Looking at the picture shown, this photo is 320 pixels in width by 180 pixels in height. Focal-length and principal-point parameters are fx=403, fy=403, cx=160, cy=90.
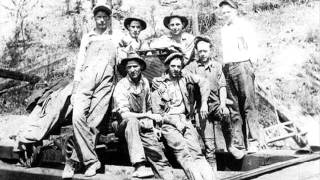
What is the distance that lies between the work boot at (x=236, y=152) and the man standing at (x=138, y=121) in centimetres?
138

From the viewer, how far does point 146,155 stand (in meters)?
4.32

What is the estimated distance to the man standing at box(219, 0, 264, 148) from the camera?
554 centimetres

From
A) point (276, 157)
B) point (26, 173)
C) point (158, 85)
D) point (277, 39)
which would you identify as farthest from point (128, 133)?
point (277, 39)

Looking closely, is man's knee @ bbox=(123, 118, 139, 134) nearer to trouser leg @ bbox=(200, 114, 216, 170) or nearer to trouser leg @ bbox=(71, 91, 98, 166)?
trouser leg @ bbox=(71, 91, 98, 166)

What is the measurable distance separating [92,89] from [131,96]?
1.76ft

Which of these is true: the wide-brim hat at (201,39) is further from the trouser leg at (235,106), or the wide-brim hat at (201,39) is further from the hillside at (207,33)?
the hillside at (207,33)

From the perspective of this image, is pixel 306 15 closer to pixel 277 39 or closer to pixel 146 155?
A: pixel 277 39

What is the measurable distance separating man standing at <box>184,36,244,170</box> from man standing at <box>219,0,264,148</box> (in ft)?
1.06

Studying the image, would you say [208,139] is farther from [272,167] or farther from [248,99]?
→ [248,99]

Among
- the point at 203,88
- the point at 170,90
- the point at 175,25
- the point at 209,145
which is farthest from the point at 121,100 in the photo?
the point at 175,25

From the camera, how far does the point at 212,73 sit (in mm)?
5215

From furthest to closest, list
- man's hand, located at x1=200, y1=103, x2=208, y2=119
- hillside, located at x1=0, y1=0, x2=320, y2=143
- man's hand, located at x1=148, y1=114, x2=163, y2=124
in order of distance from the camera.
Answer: hillside, located at x1=0, y1=0, x2=320, y2=143, man's hand, located at x1=200, y1=103, x2=208, y2=119, man's hand, located at x1=148, y1=114, x2=163, y2=124

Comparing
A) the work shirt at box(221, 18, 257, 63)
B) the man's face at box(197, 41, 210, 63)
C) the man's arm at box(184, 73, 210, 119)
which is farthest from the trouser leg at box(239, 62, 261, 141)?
the man's arm at box(184, 73, 210, 119)

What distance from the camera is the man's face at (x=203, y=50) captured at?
5145 millimetres
